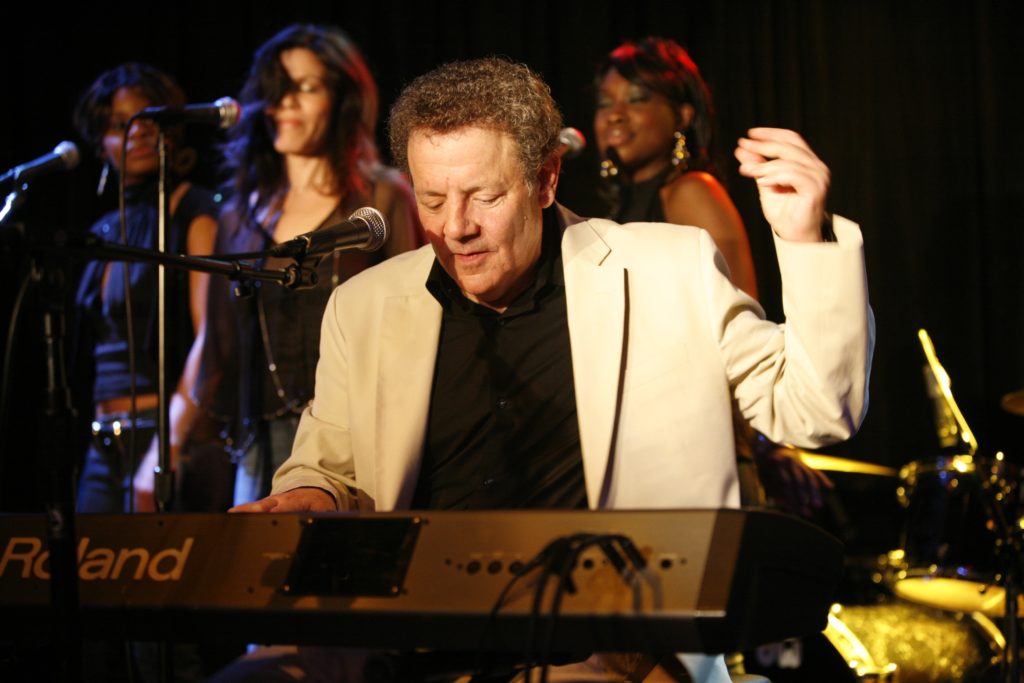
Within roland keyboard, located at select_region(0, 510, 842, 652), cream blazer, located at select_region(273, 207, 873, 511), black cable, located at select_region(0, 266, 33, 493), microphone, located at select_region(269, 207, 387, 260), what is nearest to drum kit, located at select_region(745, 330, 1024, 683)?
cream blazer, located at select_region(273, 207, 873, 511)

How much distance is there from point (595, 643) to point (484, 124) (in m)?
1.18

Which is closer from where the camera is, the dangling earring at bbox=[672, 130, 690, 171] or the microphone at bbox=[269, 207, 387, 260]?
the microphone at bbox=[269, 207, 387, 260]

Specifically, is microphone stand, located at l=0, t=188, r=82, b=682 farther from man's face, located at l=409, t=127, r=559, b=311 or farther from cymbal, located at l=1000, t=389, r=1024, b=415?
cymbal, located at l=1000, t=389, r=1024, b=415

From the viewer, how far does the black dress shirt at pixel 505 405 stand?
2182 millimetres

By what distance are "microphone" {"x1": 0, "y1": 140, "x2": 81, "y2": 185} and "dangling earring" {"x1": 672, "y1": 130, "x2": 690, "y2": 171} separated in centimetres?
189

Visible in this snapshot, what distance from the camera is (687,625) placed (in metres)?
1.30

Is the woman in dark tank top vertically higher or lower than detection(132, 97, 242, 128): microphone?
lower

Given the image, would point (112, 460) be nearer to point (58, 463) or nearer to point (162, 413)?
point (162, 413)

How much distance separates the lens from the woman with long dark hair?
3.65m

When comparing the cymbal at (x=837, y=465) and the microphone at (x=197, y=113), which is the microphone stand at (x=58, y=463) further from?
the cymbal at (x=837, y=465)

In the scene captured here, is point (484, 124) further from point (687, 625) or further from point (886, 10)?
point (886, 10)

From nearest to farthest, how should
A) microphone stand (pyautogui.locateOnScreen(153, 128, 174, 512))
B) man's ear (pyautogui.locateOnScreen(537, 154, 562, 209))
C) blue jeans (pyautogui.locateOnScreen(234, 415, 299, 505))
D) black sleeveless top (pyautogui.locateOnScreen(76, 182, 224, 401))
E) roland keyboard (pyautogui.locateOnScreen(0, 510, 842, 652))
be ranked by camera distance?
roland keyboard (pyautogui.locateOnScreen(0, 510, 842, 652))
man's ear (pyautogui.locateOnScreen(537, 154, 562, 209))
microphone stand (pyautogui.locateOnScreen(153, 128, 174, 512))
blue jeans (pyautogui.locateOnScreen(234, 415, 299, 505))
black sleeveless top (pyautogui.locateOnScreen(76, 182, 224, 401))

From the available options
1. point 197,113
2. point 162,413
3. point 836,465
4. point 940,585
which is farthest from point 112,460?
point 940,585

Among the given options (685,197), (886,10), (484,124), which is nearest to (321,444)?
(484,124)
